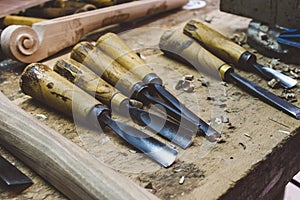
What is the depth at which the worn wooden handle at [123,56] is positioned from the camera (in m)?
0.99

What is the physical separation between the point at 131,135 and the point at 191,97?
21cm

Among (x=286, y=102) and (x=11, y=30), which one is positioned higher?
(x=11, y=30)

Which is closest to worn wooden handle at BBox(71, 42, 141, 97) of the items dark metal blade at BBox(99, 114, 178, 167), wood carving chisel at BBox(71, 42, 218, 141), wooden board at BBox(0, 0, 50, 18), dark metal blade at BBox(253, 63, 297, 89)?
wood carving chisel at BBox(71, 42, 218, 141)

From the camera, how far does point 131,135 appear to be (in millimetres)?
836

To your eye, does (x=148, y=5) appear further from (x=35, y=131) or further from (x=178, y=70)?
(x=35, y=131)

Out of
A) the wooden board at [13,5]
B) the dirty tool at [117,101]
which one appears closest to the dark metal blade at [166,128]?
the dirty tool at [117,101]

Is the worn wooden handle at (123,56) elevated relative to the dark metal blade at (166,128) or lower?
elevated

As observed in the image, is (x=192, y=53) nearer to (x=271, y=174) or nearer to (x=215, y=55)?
(x=215, y=55)

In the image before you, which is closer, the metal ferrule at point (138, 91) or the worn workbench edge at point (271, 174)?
the worn workbench edge at point (271, 174)

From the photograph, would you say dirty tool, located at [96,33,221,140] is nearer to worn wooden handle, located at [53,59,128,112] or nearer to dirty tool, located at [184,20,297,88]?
worn wooden handle, located at [53,59,128,112]

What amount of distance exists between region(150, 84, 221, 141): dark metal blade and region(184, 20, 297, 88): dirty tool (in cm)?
23

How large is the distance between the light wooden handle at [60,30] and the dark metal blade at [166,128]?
0.42 metres

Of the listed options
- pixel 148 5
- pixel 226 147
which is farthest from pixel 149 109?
pixel 148 5

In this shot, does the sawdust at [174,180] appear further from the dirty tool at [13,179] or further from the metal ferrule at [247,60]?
the metal ferrule at [247,60]
